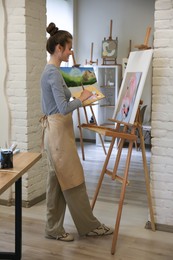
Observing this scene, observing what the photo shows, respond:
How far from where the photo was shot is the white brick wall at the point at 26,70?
12.7 feet

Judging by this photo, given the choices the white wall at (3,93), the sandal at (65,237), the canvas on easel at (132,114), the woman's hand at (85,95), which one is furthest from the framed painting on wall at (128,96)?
the white wall at (3,93)

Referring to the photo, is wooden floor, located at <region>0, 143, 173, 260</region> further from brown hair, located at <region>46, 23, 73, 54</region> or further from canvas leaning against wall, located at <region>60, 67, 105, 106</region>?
brown hair, located at <region>46, 23, 73, 54</region>

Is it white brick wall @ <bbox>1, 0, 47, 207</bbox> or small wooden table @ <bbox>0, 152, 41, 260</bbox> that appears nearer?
small wooden table @ <bbox>0, 152, 41, 260</bbox>

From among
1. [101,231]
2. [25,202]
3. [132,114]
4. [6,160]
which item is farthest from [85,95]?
[25,202]

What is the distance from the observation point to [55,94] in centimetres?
297

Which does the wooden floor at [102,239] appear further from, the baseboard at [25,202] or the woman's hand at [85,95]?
the woman's hand at [85,95]

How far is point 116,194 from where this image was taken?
4.64 meters

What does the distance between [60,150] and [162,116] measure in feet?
2.97

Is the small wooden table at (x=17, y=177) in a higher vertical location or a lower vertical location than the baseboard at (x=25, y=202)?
higher

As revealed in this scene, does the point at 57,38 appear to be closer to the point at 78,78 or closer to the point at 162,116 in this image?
the point at 78,78

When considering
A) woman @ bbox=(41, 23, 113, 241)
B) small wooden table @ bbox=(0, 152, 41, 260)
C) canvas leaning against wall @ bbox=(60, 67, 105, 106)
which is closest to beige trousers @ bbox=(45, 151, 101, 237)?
woman @ bbox=(41, 23, 113, 241)

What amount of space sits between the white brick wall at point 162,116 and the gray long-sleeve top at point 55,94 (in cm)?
73

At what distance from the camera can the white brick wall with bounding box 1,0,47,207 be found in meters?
3.88

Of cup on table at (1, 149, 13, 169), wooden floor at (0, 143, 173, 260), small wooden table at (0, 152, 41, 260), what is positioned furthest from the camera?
wooden floor at (0, 143, 173, 260)
